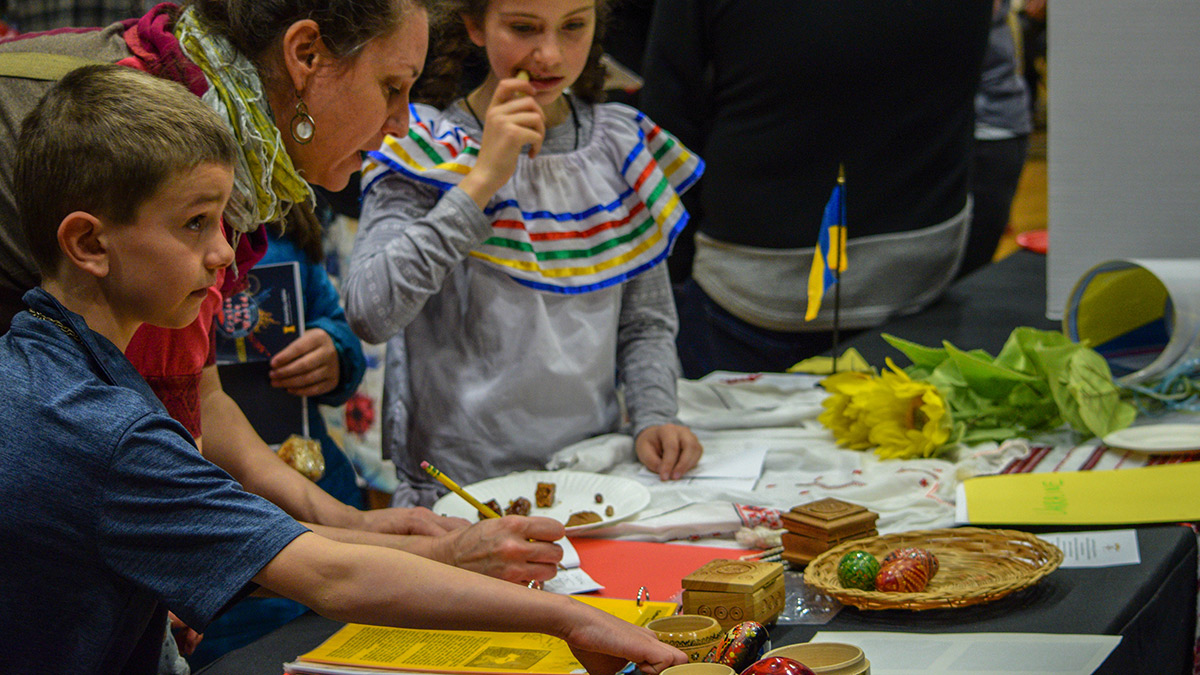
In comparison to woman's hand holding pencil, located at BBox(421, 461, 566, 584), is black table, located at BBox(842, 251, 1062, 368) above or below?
below

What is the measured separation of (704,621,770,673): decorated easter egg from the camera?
1.03 m

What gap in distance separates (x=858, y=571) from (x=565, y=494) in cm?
52

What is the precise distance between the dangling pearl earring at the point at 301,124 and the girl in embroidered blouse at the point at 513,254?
1.32ft

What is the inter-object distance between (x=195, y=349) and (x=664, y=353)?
963 millimetres

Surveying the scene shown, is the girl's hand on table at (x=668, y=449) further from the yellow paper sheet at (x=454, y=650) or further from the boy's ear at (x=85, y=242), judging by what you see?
the boy's ear at (x=85, y=242)

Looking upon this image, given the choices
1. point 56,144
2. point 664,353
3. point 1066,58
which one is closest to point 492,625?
point 56,144

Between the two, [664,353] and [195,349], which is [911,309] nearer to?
[664,353]

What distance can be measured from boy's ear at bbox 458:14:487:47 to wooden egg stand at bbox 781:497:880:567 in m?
0.96

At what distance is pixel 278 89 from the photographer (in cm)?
128

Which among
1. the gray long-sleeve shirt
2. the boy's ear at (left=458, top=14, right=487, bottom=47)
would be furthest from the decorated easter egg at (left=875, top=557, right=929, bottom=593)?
the boy's ear at (left=458, top=14, right=487, bottom=47)

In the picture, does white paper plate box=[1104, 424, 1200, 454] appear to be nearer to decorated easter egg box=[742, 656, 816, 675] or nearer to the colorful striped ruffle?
the colorful striped ruffle

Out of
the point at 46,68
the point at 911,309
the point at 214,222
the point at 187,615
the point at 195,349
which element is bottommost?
the point at 911,309

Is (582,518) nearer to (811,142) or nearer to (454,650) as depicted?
(454,650)

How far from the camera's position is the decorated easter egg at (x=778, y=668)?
2.95ft
